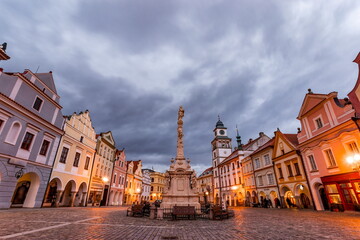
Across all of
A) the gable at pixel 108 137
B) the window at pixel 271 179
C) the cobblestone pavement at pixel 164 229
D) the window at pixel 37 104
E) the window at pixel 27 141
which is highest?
the gable at pixel 108 137

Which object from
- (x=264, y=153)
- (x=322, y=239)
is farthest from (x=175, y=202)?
(x=264, y=153)

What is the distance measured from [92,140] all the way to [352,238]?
100 ft

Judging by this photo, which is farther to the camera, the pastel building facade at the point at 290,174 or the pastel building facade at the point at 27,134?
the pastel building facade at the point at 290,174

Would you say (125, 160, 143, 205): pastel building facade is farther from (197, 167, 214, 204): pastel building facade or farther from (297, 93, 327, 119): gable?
(297, 93, 327, 119): gable

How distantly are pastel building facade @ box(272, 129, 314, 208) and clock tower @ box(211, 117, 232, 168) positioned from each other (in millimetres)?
29009

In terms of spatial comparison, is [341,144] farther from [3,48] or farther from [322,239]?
[3,48]

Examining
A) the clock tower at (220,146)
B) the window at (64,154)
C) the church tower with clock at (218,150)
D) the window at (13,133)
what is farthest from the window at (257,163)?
the window at (13,133)

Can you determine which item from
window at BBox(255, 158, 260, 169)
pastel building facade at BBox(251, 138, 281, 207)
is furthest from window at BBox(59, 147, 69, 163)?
window at BBox(255, 158, 260, 169)

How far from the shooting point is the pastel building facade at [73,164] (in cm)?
2159

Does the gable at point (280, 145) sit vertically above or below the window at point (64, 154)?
above

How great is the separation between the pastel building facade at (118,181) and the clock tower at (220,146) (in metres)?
30.1

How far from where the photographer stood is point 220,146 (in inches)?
2329

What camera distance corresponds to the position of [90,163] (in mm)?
28062

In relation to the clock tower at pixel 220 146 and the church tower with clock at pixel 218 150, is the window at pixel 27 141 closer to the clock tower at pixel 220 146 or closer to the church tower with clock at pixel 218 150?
the church tower with clock at pixel 218 150
